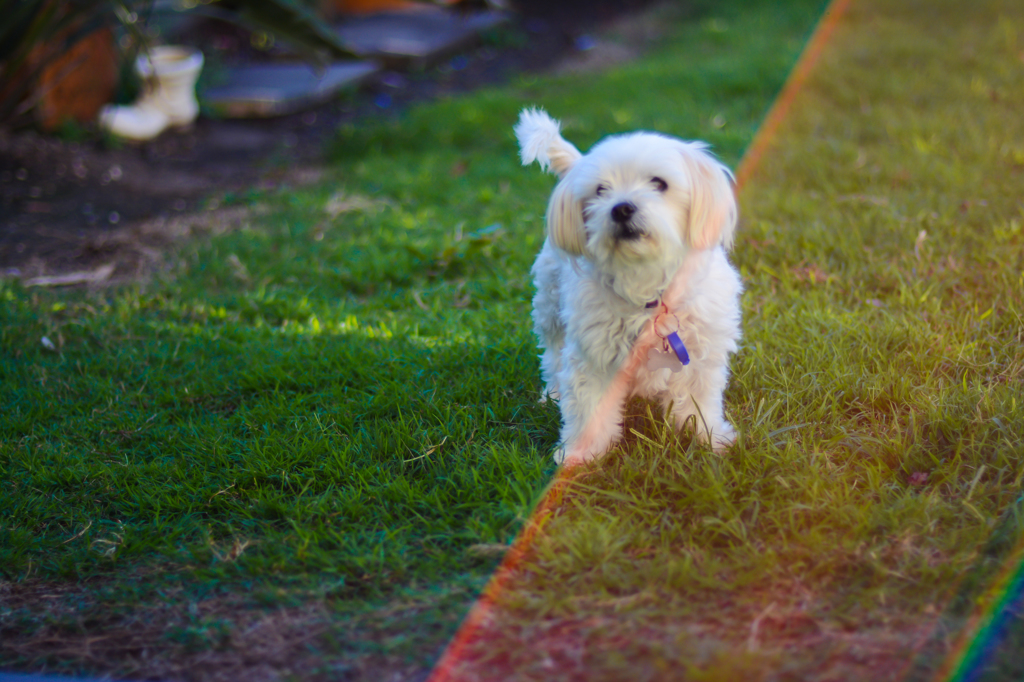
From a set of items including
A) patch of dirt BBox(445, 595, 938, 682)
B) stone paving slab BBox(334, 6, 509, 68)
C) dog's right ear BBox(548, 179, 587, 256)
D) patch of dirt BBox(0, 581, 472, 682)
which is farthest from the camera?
stone paving slab BBox(334, 6, 509, 68)

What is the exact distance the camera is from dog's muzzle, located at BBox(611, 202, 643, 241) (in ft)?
7.33

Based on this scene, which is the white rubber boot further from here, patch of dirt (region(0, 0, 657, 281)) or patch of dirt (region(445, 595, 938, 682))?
patch of dirt (region(445, 595, 938, 682))

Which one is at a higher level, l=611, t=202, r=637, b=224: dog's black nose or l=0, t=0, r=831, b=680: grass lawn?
l=611, t=202, r=637, b=224: dog's black nose

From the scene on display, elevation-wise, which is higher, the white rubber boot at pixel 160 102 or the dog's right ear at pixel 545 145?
the dog's right ear at pixel 545 145

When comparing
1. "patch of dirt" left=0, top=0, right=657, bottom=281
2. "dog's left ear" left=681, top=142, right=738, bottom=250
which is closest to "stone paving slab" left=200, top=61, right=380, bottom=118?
"patch of dirt" left=0, top=0, right=657, bottom=281

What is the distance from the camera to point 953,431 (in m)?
2.55

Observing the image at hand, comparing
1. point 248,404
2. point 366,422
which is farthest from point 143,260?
point 366,422

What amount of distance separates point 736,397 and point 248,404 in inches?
78.8

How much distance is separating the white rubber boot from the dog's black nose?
551 cm

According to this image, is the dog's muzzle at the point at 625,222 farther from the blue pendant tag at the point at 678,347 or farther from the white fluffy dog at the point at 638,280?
the blue pendant tag at the point at 678,347

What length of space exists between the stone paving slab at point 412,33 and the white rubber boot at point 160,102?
2.28 m

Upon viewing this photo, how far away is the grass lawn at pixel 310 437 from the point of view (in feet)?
6.99

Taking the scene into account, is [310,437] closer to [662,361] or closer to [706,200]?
[662,361]

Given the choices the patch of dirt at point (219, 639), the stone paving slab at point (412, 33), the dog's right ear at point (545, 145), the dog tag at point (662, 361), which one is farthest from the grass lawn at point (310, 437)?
the stone paving slab at point (412, 33)
